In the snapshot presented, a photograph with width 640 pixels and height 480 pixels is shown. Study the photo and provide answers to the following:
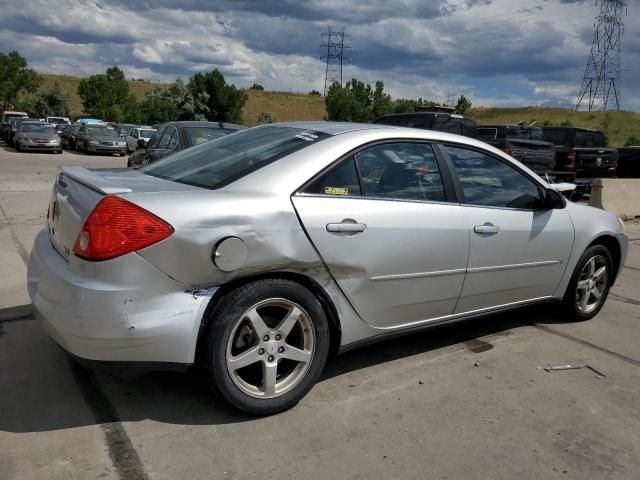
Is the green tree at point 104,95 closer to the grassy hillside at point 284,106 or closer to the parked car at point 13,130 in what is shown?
the grassy hillside at point 284,106

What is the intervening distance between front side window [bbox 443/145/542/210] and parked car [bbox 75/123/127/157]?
2639 centimetres

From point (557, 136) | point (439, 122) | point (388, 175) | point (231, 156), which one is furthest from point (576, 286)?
point (557, 136)

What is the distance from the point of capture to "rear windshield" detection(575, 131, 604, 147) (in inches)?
688

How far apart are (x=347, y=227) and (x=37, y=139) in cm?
2662

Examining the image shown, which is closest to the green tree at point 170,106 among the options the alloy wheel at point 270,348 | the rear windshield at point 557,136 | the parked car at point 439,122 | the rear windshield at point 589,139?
the rear windshield at point 557,136

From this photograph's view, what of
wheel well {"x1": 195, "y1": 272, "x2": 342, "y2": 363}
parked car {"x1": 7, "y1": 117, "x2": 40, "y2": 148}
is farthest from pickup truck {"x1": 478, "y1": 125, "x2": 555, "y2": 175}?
parked car {"x1": 7, "y1": 117, "x2": 40, "y2": 148}

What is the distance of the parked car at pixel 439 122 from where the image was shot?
1230cm

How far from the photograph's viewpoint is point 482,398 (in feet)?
11.4

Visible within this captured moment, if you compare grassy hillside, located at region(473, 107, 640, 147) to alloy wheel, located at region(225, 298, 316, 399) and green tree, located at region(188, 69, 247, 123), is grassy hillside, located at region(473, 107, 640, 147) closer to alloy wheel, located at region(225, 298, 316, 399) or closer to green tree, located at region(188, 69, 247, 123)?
green tree, located at region(188, 69, 247, 123)

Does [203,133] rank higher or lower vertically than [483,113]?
lower

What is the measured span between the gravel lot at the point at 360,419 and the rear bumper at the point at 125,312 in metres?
0.19

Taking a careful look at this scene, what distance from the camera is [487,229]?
3871 millimetres

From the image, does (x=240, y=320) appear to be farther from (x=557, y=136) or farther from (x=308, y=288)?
(x=557, y=136)

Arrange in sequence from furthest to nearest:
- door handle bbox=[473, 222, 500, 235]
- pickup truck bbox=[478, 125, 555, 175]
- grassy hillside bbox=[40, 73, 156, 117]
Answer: grassy hillside bbox=[40, 73, 156, 117] < pickup truck bbox=[478, 125, 555, 175] < door handle bbox=[473, 222, 500, 235]
